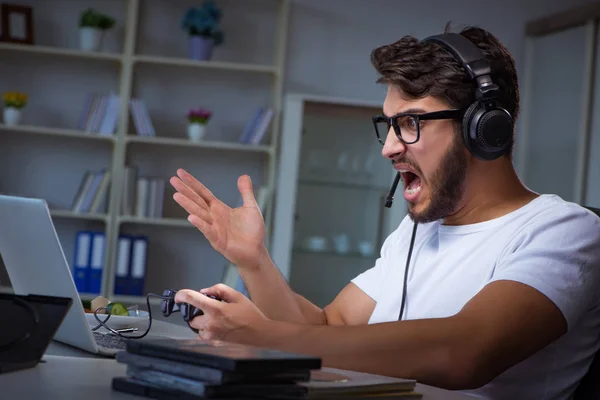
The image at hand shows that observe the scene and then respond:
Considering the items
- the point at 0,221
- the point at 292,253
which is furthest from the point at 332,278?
the point at 0,221

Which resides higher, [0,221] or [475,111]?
[475,111]

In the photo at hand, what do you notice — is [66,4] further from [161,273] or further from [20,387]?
[20,387]

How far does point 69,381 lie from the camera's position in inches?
37.6

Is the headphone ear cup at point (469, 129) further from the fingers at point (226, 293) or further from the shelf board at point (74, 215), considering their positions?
the shelf board at point (74, 215)

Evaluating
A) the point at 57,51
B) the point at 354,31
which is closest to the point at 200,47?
the point at 57,51

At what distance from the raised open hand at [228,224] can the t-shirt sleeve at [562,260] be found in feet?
1.60

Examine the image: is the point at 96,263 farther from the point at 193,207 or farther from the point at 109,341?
Answer: the point at 109,341

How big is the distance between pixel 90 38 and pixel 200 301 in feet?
11.3

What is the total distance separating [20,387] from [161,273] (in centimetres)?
385

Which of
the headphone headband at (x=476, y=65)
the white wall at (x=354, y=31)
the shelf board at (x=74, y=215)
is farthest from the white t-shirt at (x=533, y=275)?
the white wall at (x=354, y=31)

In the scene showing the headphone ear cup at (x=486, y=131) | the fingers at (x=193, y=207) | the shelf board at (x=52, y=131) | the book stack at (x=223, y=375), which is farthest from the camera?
the shelf board at (x=52, y=131)

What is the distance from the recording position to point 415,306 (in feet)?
5.17

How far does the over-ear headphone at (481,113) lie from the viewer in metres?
Result: 1.52

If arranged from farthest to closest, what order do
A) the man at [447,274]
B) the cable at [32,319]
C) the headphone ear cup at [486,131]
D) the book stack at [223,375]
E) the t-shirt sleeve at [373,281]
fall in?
the t-shirt sleeve at [373,281]
the headphone ear cup at [486,131]
the man at [447,274]
the cable at [32,319]
the book stack at [223,375]
